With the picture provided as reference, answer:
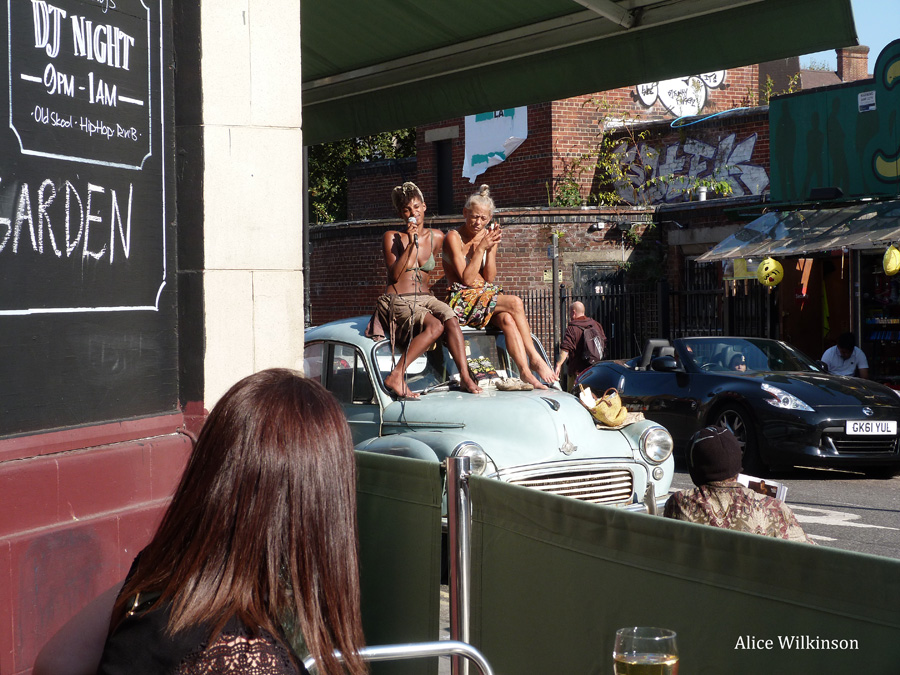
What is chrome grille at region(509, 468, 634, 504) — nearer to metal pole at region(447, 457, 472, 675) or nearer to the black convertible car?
metal pole at region(447, 457, 472, 675)

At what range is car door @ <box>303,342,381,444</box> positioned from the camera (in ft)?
26.2

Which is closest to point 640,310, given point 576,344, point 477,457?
point 576,344

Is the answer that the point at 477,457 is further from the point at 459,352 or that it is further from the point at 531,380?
the point at 531,380

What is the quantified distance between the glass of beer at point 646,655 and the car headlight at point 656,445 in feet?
18.5

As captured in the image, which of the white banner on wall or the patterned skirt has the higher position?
the white banner on wall

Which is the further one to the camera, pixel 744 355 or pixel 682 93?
pixel 682 93

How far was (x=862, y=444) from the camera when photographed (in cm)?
1120

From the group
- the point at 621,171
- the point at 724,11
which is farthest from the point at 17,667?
the point at 621,171

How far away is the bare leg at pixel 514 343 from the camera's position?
8.45 meters

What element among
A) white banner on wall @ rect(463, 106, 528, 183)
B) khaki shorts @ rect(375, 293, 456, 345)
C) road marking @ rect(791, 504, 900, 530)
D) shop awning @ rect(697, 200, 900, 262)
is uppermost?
white banner on wall @ rect(463, 106, 528, 183)

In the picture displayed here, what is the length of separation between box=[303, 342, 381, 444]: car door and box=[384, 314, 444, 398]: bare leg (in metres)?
0.23

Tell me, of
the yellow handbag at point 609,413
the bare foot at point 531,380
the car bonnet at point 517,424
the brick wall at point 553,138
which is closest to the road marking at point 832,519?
the yellow handbag at point 609,413

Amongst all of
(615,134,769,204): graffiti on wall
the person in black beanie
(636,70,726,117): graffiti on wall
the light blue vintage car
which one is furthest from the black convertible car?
(636,70,726,117): graffiti on wall

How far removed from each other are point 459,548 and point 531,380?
5087mm
